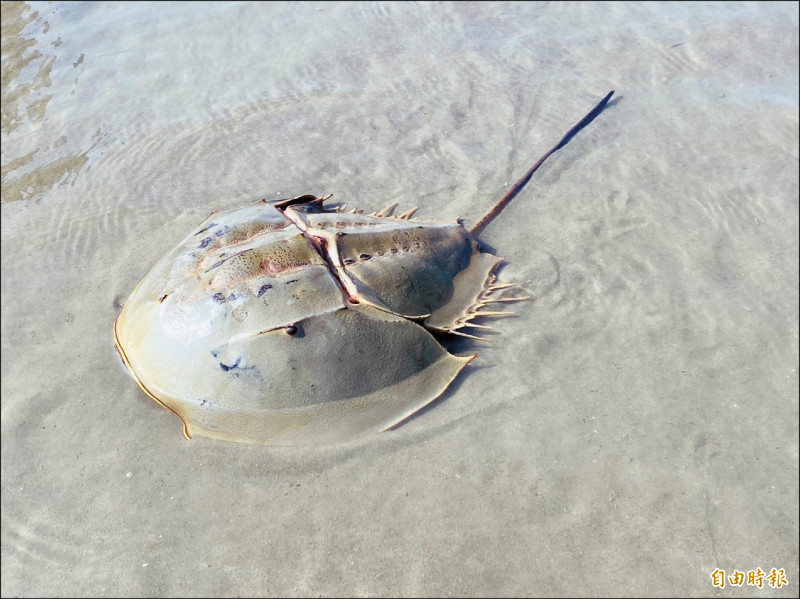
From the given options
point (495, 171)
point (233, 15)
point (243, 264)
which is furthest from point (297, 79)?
point (243, 264)

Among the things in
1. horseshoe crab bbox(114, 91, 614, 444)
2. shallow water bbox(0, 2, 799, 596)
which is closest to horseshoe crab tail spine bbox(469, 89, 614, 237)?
shallow water bbox(0, 2, 799, 596)

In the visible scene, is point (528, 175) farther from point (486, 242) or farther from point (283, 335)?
point (283, 335)

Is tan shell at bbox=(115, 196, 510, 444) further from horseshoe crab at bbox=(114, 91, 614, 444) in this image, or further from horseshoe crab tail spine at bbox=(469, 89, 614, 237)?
horseshoe crab tail spine at bbox=(469, 89, 614, 237)

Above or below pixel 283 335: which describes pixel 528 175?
below

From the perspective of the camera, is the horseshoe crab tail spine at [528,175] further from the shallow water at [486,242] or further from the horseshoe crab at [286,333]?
the horseshoe crab at [286,333]

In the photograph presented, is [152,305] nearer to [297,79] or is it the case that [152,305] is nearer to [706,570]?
[706,570]

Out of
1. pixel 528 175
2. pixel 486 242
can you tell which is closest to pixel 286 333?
pixel 486 242

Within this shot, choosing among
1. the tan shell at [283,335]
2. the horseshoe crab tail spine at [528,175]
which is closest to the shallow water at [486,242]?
the horseshoe crab tail spine at [528,175]
